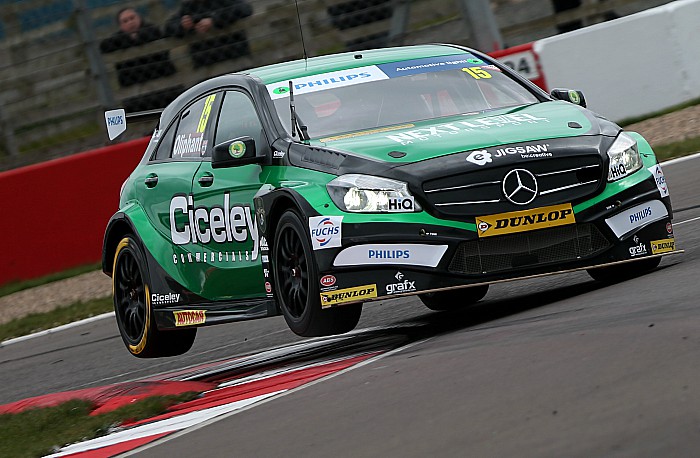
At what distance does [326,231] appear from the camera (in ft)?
23.5

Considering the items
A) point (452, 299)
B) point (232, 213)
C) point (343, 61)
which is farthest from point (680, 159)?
point (232, 213)

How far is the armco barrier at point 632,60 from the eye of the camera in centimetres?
1552

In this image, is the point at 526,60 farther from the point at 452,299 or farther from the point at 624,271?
the point at 624,271

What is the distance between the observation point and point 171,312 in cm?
888

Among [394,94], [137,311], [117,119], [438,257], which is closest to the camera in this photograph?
[438,257]

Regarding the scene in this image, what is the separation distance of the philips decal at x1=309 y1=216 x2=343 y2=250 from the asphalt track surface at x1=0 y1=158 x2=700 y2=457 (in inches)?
25.2

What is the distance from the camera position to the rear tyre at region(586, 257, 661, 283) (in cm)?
789

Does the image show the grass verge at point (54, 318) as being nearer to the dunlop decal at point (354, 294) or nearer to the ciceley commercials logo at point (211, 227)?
the ciceley commercials logo at point (211, 227)

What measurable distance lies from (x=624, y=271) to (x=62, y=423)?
9.98 feet

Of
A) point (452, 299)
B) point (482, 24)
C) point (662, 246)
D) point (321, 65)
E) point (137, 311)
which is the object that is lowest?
point (452, 299)

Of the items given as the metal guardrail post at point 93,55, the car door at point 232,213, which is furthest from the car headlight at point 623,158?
the metal guardrail post at point 93,55

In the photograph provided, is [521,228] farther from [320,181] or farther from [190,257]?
[190,257]

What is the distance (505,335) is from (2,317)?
8216mm

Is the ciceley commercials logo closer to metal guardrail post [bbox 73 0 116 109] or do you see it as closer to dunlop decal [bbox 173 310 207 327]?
dunlop decal [bbox 173 310 207 327]
